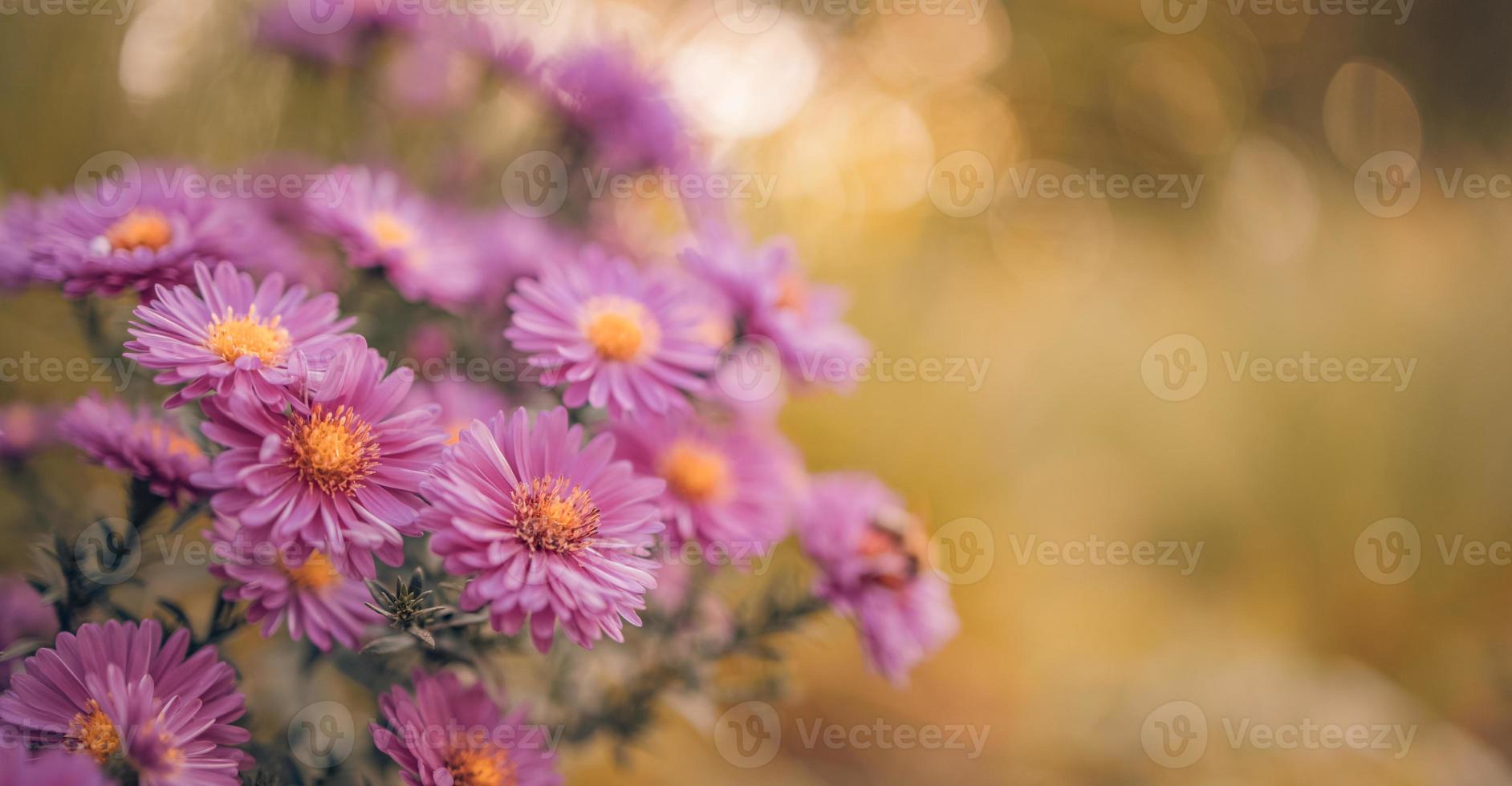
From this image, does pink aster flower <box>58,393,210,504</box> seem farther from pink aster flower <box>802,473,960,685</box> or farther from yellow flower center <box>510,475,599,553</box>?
pink aster flower <box>802,473,960,685</box>

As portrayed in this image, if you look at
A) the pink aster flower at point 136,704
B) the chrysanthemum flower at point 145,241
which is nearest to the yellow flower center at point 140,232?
the chrysanthemum flower at point 145,241

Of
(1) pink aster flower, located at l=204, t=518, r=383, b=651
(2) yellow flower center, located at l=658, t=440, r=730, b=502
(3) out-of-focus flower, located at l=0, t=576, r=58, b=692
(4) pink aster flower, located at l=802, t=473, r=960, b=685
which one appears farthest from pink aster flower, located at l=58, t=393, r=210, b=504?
(4) pink aster flower, located at l=802, t=473, r=960, b=685

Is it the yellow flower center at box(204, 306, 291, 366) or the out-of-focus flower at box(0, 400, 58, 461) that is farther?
the out-of-focus flower at box(0, 400, 58, 461)

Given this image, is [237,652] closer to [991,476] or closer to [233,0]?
[233,0]

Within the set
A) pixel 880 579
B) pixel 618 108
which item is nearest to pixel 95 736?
pixel 880 579

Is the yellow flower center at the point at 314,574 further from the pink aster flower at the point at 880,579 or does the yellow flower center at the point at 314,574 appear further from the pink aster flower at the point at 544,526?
the pink aster flower at the point at 880,579
